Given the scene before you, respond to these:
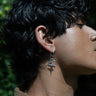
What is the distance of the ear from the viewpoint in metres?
1.68

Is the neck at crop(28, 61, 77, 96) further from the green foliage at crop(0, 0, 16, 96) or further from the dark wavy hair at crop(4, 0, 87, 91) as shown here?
the green foliage at crop(0, 0, 16, 96)

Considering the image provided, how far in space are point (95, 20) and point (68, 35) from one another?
1256 mm

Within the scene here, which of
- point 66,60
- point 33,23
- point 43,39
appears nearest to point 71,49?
point 66,60

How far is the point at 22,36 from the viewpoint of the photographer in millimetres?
1759

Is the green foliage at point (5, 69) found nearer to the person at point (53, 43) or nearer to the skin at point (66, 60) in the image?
the person at point (53, 43)

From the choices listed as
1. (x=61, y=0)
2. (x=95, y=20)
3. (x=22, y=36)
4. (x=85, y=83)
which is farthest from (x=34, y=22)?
(x=85, y=83)

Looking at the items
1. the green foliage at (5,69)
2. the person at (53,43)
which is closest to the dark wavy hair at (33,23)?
the person at (53,43)

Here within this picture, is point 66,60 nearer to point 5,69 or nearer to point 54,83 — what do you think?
point 54,83

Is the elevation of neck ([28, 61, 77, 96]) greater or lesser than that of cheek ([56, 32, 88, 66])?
lesser

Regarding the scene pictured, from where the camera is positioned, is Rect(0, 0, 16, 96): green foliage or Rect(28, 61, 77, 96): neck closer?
Rect(28, 61, 77, 96): neck

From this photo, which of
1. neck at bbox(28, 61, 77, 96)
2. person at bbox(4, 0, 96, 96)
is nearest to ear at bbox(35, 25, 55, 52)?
person at bbox(4, 0, 96, 96)

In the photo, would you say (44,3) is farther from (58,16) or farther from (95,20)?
(95,20)

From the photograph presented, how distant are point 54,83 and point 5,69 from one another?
1.22 m

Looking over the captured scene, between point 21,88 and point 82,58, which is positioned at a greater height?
point 82,58
